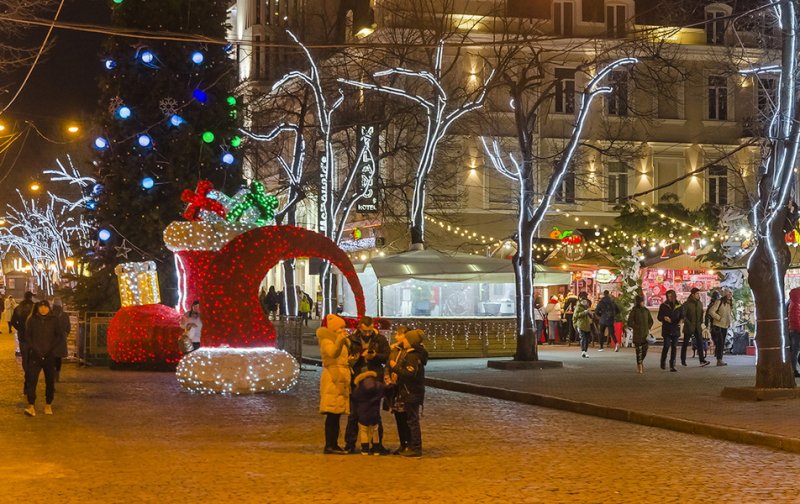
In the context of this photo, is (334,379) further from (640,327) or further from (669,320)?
(669,320)

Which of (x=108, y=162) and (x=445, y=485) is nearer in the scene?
(x=445, y=485)

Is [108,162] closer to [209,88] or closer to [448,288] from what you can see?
[209,88]

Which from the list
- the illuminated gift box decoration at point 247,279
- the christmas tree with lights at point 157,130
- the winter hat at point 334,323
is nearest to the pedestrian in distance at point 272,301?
the christmas tree with lights at point 157,130

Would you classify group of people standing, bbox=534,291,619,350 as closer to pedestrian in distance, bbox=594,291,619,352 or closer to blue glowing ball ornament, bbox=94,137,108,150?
pedestrian in distance, bbox=594,291,619,352

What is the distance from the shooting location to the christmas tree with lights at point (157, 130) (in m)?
30.2

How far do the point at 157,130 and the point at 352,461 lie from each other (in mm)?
19748

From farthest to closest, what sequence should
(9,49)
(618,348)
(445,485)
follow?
(618,348)
(9,49)
(445,485)

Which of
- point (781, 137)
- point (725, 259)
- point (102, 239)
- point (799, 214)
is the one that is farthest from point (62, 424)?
point (725, 259)

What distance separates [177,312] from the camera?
27.4m

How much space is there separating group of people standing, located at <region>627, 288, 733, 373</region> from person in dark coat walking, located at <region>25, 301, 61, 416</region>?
1202cm

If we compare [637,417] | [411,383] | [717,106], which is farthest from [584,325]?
[717,106]

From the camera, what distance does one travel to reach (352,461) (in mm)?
12328

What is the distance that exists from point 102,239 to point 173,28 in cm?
570

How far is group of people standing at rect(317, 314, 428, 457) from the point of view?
12.8 metres
